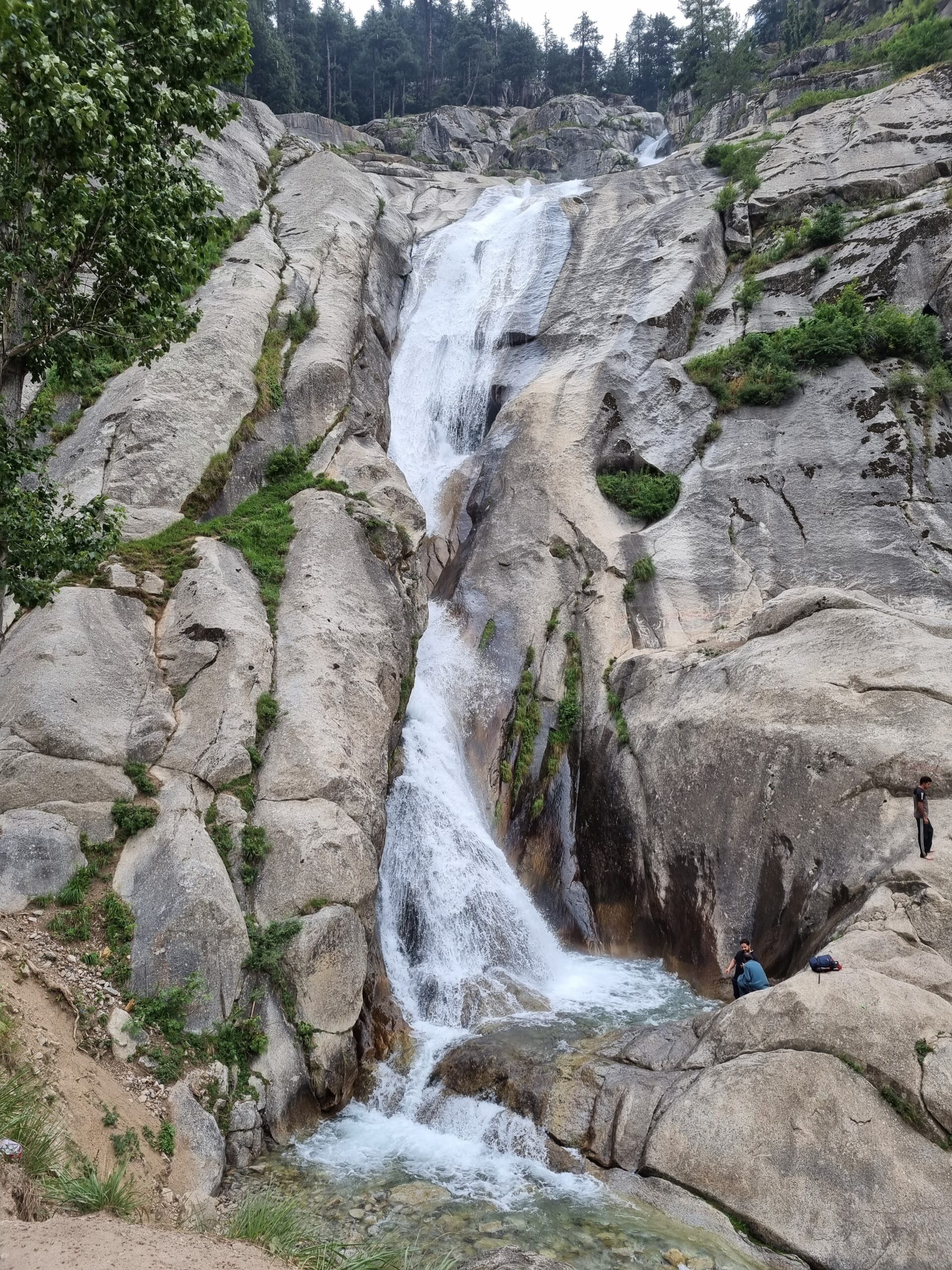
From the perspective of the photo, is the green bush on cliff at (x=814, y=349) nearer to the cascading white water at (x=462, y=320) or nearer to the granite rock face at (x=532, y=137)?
the cascading white water at (x=462, y=320)

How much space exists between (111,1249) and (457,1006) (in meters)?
9.64

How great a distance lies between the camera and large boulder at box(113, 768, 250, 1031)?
10.9m

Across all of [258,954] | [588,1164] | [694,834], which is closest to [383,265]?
[694,834]

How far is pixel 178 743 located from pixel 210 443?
11030 millimetres

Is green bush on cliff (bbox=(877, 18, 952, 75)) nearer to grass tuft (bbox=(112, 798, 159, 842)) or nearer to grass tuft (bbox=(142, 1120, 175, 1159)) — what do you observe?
grass tuft (bbox=(112, 798, 159, 842))

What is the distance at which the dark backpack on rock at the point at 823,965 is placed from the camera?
34.4 ft

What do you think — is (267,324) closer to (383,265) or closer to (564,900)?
(383,265)

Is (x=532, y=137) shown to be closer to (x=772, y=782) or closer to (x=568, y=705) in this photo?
(x=568, y=705)

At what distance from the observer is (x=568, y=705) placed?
20.6m

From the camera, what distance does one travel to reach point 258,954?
11.7 m

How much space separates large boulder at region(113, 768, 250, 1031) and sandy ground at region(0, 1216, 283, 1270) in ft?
16.1

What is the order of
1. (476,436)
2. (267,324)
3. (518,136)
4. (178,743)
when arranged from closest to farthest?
(178,743), (267,324), (476,436), (518,136)

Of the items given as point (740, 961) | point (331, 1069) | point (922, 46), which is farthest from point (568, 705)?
point (922, 46)

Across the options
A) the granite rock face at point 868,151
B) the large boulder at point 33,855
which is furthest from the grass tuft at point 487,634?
the granite rock face at point 868,151
